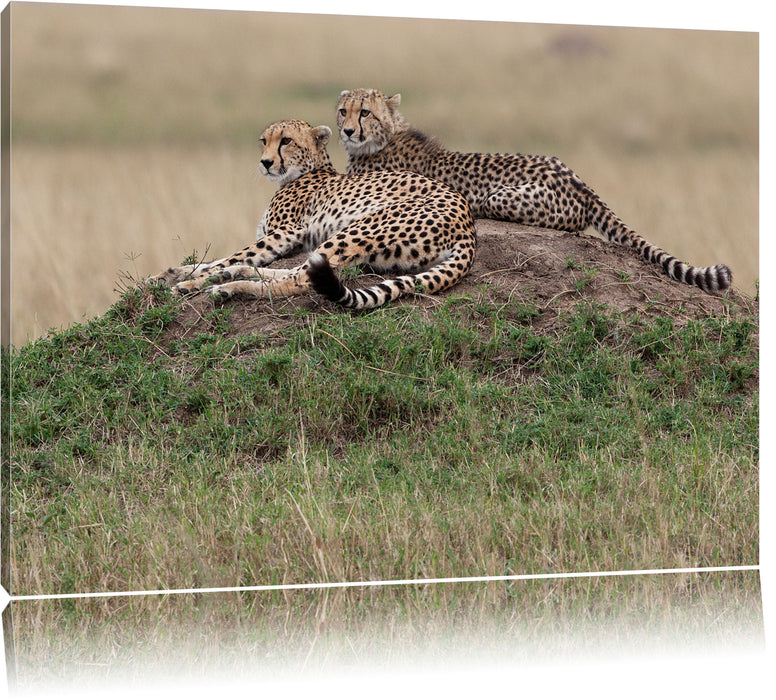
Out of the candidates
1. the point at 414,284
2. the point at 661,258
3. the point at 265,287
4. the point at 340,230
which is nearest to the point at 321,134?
the point at 340,230

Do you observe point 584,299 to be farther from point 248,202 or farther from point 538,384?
point 248,202

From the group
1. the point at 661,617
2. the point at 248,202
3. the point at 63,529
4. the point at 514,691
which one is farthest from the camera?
the point at 248,202

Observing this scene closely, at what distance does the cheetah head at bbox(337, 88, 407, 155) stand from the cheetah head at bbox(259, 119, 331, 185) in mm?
134

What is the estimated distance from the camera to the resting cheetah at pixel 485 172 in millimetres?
6891

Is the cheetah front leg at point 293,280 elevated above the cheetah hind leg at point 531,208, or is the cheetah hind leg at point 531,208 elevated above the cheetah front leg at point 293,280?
the cheetah hind leg at point 531,208

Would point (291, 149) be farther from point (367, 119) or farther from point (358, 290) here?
point (358, 290)

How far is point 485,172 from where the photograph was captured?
708 cm

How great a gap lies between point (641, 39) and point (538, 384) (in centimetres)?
174

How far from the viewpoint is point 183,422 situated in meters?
5.36

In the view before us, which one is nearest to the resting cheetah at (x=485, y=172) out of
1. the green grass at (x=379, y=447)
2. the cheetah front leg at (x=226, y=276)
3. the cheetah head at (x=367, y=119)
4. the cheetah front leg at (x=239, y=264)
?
the cheetah head at (x=367, y=119)

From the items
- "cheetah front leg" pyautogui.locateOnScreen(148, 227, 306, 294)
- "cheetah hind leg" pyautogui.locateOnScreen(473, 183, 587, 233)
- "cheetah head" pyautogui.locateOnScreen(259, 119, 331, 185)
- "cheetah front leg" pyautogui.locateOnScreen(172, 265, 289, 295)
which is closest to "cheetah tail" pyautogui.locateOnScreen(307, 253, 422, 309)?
"cheetah front leg" pyautogui.locateOnScreen(172, 265, 289, 295)

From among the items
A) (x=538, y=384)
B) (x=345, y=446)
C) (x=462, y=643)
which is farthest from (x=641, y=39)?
(x=462, y=643)

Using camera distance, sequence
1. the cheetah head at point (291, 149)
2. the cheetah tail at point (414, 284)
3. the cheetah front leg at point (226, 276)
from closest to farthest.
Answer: the cheetah tail at point (414, 284)
the cheetah front leg at point (226, 276)
the cheetah head at point (291, 149)

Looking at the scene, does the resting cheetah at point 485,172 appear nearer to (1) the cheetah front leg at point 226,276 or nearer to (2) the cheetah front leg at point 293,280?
(2) the cheetah front leg at point 293,280
